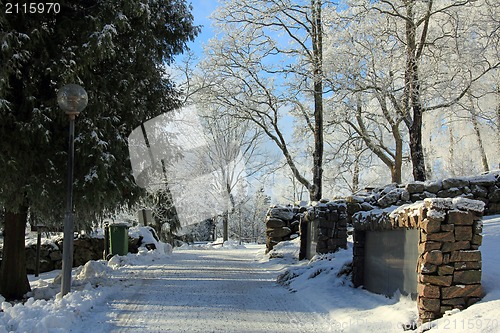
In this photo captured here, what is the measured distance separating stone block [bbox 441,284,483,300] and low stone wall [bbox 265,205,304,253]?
1058 cm

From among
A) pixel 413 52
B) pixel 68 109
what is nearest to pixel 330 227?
pixel 68 109

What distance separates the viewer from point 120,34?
9.13m

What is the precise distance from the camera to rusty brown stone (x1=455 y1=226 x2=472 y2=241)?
16.8ft

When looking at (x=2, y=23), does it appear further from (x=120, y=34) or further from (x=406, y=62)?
(x=406, y=62)

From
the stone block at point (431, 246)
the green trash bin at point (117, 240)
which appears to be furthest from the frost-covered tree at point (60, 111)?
the stone block at point (431, 246)

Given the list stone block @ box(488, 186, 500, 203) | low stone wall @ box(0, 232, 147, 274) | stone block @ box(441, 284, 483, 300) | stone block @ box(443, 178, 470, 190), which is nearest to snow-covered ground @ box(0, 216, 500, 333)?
stone block @ box(441, 284, 483, 300)

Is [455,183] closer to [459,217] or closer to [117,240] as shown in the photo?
[459,217]

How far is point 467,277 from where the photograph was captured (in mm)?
5074

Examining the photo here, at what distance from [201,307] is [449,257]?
135 inches

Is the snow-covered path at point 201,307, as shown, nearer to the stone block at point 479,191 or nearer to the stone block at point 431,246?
the stone block at point 431,246

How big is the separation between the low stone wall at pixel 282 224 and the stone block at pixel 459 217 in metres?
10.6

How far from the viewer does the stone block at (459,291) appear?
5.04m

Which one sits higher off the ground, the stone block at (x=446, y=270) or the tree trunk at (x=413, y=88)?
the tree trunk at (x=413, y=88)

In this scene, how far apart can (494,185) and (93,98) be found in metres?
9.62
